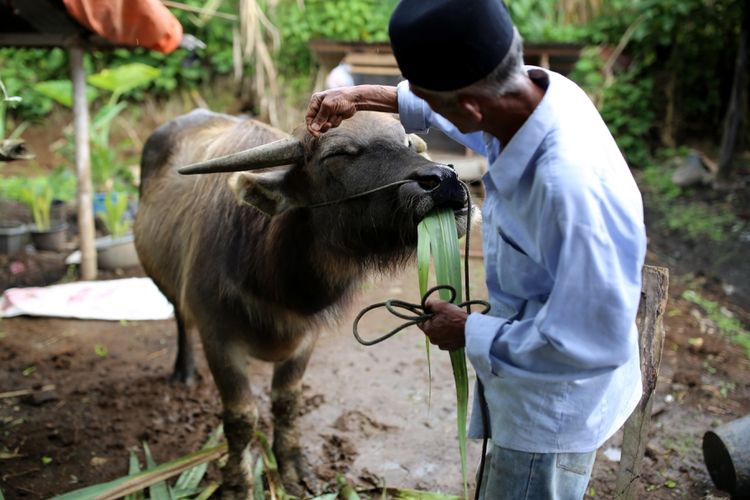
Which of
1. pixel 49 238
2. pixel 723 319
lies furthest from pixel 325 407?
pixel 49 238

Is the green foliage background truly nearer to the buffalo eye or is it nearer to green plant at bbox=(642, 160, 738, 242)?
green plant at bbox=(642, 160, 738, 242)

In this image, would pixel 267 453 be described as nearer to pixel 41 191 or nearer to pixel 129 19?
pixel 129 19

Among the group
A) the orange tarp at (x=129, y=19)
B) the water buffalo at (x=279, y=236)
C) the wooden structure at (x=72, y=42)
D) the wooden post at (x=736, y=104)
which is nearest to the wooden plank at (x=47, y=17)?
the wooden structure at (x=72, y=42)

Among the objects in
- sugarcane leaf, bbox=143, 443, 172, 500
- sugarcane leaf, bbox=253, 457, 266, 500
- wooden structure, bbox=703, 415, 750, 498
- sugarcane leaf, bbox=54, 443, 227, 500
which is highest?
wooden structure, bbox=703, 415, 750, 498

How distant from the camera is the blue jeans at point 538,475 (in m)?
1.96

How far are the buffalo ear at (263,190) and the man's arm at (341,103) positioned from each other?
425 mm

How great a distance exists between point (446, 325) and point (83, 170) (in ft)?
18.3

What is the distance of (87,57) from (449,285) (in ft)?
38.6

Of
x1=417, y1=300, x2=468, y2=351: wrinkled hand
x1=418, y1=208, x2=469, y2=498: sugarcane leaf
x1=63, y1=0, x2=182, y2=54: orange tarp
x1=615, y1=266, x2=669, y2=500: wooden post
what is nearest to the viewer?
x1=417, y1=300, x2=468, y2=351: wrinkled hand

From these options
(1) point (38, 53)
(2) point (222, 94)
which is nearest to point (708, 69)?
(2) point (222, 94)

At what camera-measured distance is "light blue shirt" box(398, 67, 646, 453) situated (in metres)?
1.55

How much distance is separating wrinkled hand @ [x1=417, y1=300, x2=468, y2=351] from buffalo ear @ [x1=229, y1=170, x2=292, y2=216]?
115cm

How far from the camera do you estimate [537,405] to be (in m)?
1.88

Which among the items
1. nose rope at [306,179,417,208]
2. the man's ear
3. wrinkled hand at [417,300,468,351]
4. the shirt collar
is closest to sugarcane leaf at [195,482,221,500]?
nose rope at [306,179,417,208]
